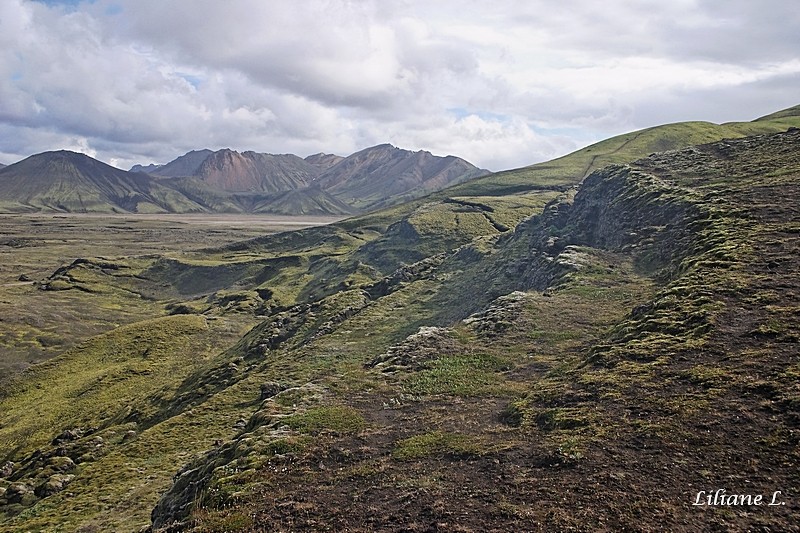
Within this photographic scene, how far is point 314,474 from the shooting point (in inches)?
846

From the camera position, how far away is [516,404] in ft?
85.6

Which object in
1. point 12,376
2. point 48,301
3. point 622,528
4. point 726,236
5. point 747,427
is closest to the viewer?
point 622,528

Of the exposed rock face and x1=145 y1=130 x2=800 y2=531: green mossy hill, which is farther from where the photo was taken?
the exposed rock face

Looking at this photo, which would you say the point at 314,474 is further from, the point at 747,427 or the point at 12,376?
the point at 12,376

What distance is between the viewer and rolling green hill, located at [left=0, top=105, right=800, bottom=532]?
1741cm

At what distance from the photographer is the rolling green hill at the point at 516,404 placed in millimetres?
17406

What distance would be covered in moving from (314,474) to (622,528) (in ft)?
41.0

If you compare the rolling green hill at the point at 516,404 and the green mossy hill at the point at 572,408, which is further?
the rolling green hill at the point at 516,404

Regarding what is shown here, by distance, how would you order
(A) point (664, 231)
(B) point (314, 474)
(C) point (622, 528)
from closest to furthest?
1. (C) point (622, 528)
2. (B) point (314, 474)
3. (A) point (664, 231)

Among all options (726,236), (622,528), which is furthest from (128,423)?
(726,236)

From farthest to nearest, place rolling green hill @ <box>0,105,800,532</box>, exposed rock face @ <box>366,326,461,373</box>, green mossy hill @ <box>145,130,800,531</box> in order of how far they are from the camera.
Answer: exposed rock face @ <box>366,326,461,373</box>
rolling green hill @ <box>0,105,800,532</box>
green mossy hill @ <box>145,130,800,531</box>

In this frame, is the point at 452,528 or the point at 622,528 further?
the point at 452,528

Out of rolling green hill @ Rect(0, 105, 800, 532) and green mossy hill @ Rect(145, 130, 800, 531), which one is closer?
green mossy hill @ Rect(145, 130, 800, 531)

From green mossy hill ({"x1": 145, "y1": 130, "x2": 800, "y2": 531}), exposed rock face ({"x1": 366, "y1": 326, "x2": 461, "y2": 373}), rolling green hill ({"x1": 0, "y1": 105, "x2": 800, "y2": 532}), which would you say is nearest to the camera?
green mossy hill ({"x1": 145, "y1": 130, "x2": 800, "y2": 531})
